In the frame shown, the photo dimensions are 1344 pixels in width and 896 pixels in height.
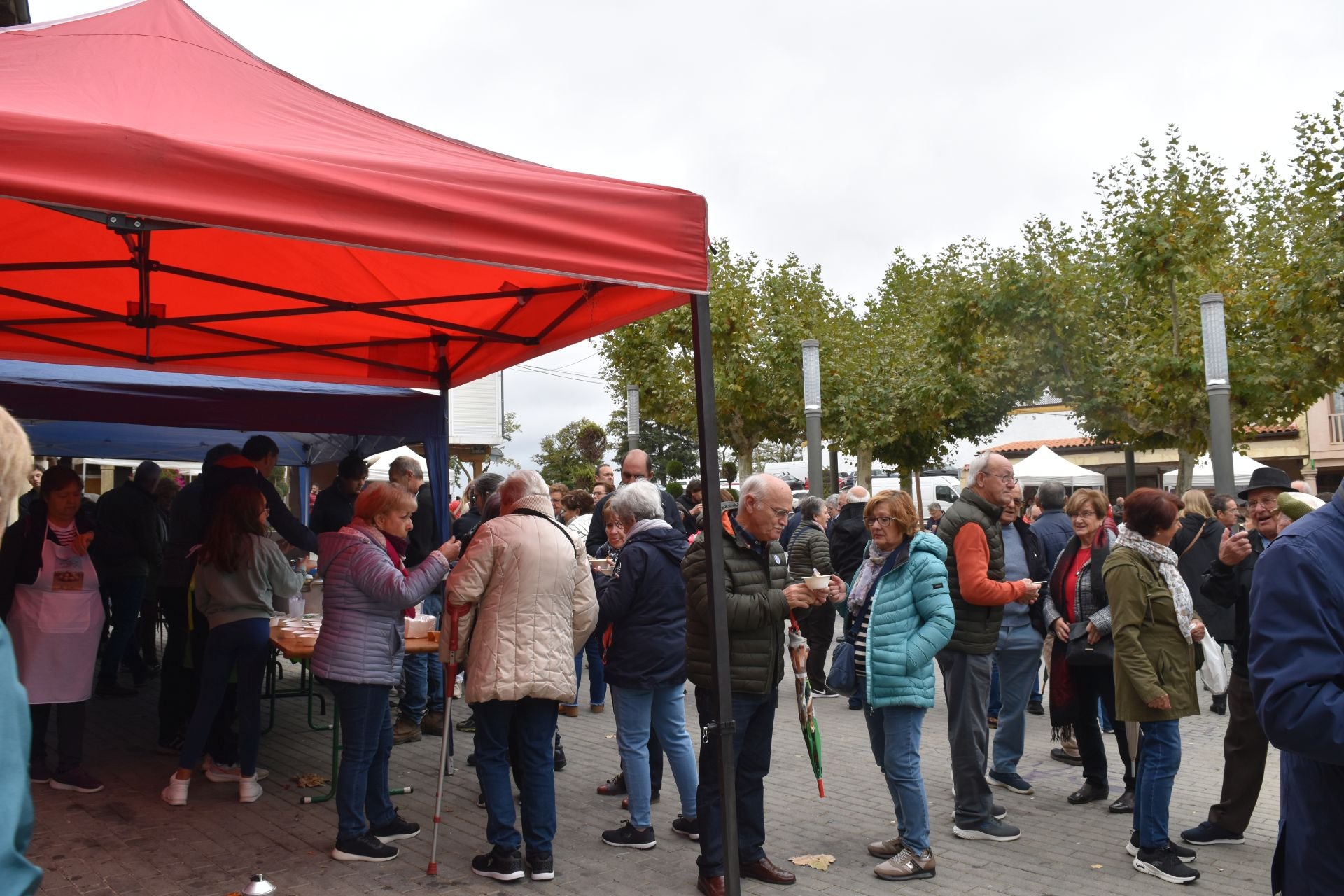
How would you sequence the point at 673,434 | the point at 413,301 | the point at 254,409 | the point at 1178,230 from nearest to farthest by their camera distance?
the point at 413,301 → the point at 254,409 → the point at 1178,230 → the point at 673,434

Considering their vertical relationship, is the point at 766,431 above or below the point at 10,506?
above

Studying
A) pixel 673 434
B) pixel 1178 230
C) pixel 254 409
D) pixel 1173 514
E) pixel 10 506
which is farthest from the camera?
pixel 673 434

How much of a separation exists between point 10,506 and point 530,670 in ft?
10.1

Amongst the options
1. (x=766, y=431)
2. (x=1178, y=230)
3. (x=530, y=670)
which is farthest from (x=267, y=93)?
(x=766, y=431)

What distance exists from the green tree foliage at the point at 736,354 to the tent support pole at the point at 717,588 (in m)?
Answer: 17.5

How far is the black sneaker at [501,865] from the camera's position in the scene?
461 centimetres

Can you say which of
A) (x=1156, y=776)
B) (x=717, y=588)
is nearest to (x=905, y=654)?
(x=717, y=588)

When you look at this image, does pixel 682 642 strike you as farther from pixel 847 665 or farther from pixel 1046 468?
pixel 1046 468

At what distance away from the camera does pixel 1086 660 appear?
18.6 feet

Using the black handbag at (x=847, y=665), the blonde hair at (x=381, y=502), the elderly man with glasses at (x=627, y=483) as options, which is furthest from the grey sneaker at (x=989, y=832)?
the blonde hair at (x=381, y=502)

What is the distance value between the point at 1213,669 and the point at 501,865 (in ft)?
12.7

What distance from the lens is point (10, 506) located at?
162 cm

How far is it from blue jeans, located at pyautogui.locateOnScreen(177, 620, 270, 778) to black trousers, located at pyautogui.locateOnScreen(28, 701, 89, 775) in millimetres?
755

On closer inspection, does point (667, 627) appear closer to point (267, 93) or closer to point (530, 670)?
point (530, 670)
